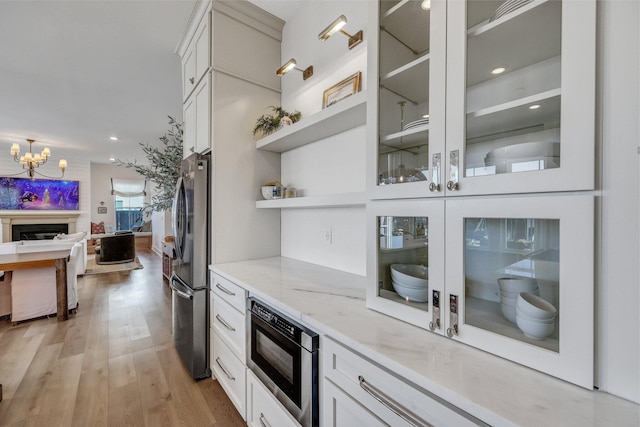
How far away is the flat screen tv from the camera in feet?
22.0

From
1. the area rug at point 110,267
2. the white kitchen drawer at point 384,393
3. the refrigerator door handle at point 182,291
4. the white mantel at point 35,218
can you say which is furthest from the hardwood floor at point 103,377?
the white mantel at point 35,218

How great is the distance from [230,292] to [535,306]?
157 centimetres

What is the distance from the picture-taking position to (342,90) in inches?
71.0

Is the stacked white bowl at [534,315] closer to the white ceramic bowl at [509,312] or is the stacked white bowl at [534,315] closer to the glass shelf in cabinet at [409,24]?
the white ceramic bowl at [509,312]

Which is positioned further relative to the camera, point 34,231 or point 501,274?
point 34,231

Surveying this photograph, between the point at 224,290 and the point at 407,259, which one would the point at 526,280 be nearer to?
the point at 407,259

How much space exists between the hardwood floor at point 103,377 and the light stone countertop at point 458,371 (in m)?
1.15

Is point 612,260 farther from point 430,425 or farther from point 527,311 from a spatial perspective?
point 430,425

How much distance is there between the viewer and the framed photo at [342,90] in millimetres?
1716

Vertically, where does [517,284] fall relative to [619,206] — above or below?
below

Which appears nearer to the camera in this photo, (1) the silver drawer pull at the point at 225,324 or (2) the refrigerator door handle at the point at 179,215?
(1) the silver drawer pull at the point at 225,324

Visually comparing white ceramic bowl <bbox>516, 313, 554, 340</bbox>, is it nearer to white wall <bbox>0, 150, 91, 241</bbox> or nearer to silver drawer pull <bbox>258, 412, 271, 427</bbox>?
silver drawer pull <bbox>258, 412, 271, 427</bbox>

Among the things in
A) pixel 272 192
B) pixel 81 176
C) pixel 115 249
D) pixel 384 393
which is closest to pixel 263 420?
pixel 384 393

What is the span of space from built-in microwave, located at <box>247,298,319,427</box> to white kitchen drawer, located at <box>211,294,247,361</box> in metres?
0.10
